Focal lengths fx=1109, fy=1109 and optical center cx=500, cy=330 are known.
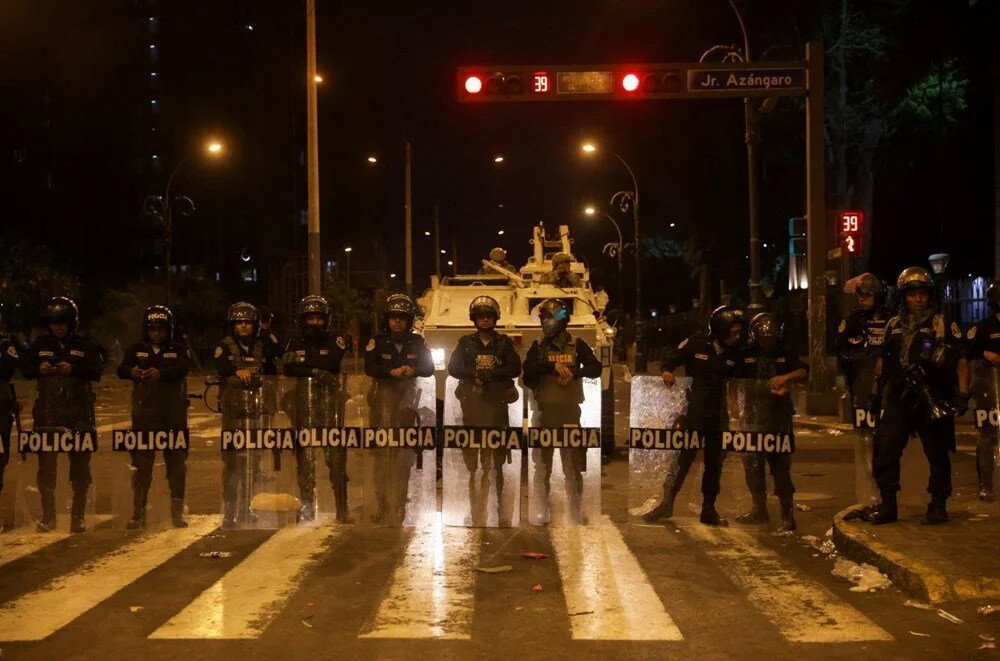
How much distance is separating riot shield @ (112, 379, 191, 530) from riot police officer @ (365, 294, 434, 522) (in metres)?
1.66

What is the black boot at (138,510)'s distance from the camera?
9.41 meters

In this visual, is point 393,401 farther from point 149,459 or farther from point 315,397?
point 149,459

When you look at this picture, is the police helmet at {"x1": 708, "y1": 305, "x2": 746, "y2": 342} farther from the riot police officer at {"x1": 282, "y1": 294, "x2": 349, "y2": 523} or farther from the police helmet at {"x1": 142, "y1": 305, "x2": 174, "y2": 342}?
the police helmet at {"x1": 142, "y1": 305, "x2": 174, "y2": 342}

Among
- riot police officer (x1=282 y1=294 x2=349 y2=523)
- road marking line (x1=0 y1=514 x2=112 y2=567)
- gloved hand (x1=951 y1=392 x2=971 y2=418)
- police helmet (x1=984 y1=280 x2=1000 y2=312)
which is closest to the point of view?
road marking line (x1=0 y1=514 x2=112 y2=567)

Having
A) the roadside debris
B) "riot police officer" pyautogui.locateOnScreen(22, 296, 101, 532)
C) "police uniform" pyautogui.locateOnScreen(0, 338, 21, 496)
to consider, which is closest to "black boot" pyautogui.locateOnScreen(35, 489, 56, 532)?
"riot police officer" pyautogui.locateOnScreen(22, 296, 101, 532)

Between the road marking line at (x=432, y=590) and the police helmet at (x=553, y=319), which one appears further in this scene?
the police helmet at (x=553, y=319)

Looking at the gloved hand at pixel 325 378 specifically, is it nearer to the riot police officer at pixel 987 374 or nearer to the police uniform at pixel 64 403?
the police uniform at pixel 64 403

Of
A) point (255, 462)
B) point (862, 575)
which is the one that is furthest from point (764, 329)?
point (255, 462)

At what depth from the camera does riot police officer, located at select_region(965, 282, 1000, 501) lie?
382 inches

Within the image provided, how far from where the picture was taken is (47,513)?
936 centimetres

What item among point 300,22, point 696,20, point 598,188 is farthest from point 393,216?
point 696,20

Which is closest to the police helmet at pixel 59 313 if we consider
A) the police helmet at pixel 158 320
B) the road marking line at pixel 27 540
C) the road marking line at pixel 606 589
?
the police helmet at pixel 158 320

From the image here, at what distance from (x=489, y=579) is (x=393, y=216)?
102664 mm

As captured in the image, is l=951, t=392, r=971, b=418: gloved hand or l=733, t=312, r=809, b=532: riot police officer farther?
l=733, t=312, r=809, b=532: riot police officer
